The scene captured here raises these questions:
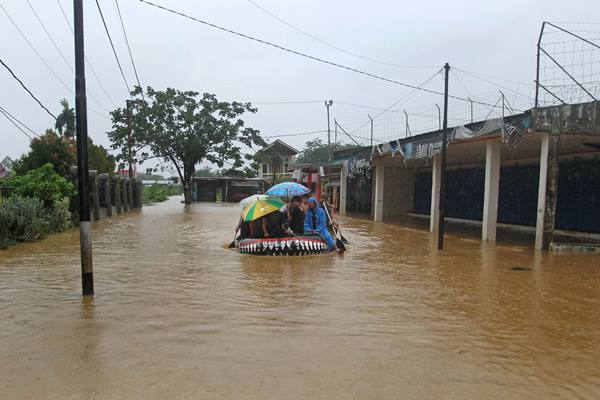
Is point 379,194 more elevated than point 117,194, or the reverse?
point 379,194

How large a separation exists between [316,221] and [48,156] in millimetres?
14159

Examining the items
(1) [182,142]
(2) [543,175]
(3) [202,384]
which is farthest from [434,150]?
(1) [182,142]

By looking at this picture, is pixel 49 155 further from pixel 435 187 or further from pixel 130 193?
pixel 435 187

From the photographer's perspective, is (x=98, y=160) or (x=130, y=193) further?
(x=130, y=193)

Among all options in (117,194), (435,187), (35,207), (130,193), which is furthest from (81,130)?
(130,193)

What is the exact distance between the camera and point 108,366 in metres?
4.35

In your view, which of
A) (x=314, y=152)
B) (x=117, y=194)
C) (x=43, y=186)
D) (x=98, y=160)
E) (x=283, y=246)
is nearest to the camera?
(x=283, y=246)

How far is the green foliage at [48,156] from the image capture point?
20562 mm

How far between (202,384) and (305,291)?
383 centimetres

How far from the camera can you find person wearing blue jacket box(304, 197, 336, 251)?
12.3 m

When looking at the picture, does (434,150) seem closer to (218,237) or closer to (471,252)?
(471,252)

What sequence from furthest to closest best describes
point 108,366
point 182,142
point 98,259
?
point 182,142 < point 98,259 < point 108,366

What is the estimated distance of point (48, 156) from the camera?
67.6 ft

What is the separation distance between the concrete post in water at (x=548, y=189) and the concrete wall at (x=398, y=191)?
15602 mm
